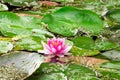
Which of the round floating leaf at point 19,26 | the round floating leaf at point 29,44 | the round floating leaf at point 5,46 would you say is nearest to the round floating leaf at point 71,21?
the round floating leaf at point 19,26

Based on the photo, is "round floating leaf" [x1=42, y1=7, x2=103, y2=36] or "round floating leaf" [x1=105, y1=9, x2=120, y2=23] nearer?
"round floating leaf" [x1=42, y1=7, x2=103, y2=36]

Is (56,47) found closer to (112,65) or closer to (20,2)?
(112,65)

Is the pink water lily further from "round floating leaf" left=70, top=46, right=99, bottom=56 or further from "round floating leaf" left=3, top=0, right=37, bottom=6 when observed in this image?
"round floating leaf" left=3, top=0, right=37, bottom=6

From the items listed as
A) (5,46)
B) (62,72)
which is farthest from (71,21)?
(62,72)

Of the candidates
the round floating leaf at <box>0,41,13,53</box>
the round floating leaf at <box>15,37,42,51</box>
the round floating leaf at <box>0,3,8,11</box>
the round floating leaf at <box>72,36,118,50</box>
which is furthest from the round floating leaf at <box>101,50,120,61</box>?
the round floating leaf at <box>0,3,8,11</box>

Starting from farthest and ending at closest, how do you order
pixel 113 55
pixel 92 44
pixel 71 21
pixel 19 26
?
pixel 71 21 < pixel 19 26 < pixel 92 44 < pixel 113 55

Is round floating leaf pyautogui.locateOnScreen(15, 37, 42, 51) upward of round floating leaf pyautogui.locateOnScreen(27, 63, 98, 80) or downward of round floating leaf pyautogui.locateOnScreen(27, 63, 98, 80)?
upward
